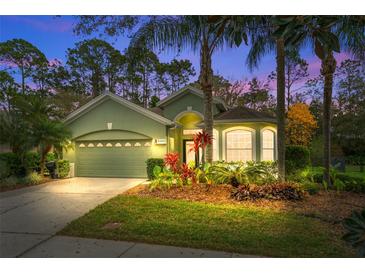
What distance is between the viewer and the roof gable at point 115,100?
12953mm

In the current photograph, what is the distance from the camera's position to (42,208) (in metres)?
7.50

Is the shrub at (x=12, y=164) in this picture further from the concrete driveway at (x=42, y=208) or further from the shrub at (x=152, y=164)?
the shrub at (x=152, y=164)

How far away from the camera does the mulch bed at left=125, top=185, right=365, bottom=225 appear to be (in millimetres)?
6832

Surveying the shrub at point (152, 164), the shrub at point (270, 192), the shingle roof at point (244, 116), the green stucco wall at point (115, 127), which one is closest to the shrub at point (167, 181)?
the shrub at point (270, 192)

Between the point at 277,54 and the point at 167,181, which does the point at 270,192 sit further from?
the point at 277,54

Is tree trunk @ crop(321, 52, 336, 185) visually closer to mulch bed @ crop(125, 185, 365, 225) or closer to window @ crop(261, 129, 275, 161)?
mulch bed @ crop(125, 185, 365, 225)

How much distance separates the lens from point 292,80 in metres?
25.0

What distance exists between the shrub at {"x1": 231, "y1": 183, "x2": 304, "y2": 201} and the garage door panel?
606 cm

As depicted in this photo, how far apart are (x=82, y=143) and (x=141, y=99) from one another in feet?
39.1

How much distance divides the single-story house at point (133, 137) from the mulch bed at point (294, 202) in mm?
3763

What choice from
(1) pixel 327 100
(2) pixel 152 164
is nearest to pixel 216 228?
(2) pixel 152 164

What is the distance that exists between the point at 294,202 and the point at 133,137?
26.2 ft

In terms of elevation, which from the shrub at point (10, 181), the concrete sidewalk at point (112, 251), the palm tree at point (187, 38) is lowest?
the concrete sidewalk at point (112, 251)
